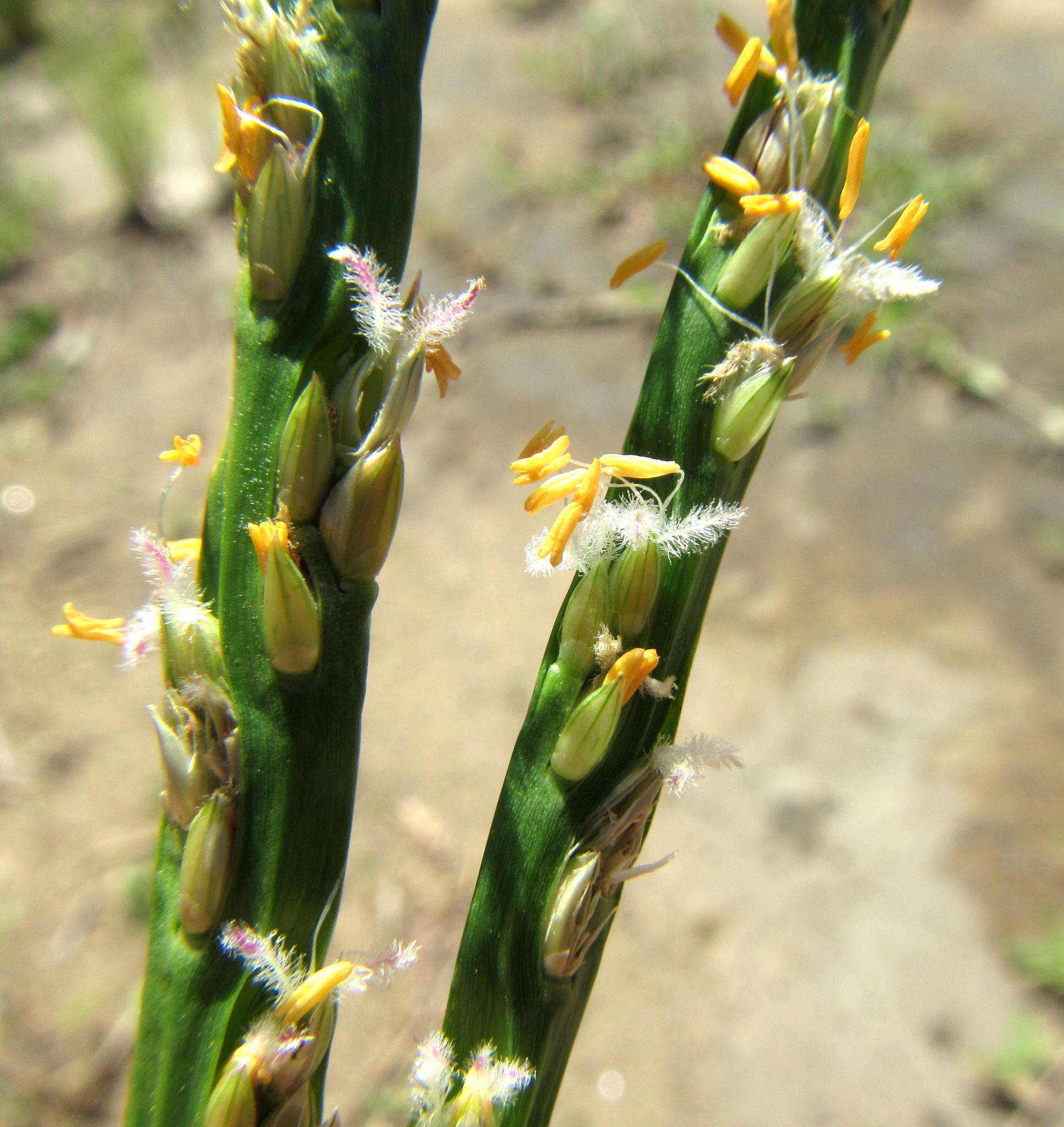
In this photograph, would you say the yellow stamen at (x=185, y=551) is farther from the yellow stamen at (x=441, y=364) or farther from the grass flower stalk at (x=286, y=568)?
the yellow stamen at (x=441, y=364)

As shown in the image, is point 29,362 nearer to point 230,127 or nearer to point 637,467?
point 230,127

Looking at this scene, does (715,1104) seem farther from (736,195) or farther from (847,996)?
(736,195)

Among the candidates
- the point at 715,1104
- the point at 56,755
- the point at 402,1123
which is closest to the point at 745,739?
the point at 715,1104

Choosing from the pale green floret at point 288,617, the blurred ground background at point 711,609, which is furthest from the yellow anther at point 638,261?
the blurred ground background at point 711,609

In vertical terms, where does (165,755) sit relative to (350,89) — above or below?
below

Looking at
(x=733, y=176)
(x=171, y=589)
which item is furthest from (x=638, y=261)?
(x=171, y=589)

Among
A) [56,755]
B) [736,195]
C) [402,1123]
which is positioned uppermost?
[736,195]
